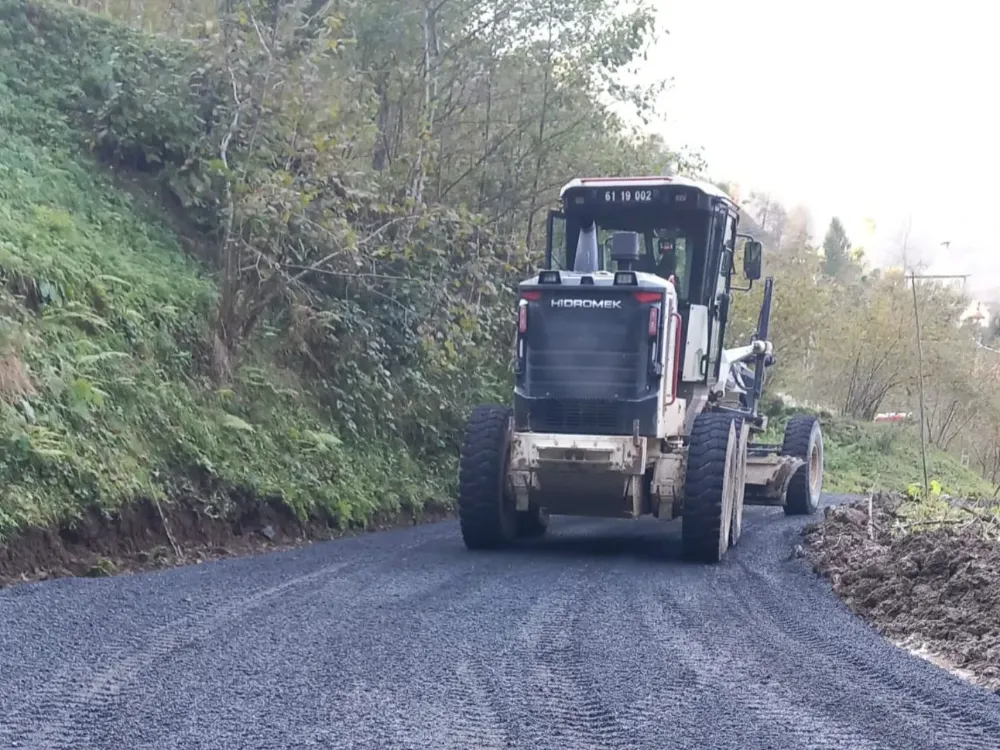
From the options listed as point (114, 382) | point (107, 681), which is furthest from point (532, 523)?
point (107, 681)

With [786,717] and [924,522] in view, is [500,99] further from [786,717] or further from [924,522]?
[786,717]

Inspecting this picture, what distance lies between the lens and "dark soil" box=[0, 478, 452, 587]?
26.0 feet

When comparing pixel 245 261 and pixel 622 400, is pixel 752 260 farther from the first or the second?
pixel 245 261

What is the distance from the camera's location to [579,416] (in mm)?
10000

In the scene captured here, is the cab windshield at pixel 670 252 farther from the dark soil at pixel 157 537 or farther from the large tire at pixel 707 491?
the dark soil at pixel 157 537

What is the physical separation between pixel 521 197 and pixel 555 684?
13329 mm

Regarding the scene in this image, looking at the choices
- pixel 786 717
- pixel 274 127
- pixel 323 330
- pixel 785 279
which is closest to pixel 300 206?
pixel 274 127

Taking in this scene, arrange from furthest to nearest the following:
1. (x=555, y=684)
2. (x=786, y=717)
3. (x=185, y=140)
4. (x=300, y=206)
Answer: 1. (x=185, y=140)
2. (x=300, y=206)
3. (x=555, y=684)
4. (x=786, y=717)

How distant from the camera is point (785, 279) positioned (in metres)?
30.1

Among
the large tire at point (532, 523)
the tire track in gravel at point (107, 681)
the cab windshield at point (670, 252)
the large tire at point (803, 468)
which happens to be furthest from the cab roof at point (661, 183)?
the tire track in gravel at point (107, 681)

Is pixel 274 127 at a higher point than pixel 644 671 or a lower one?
higher

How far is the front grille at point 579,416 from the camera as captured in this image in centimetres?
989

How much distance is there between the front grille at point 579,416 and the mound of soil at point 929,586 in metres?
2.05

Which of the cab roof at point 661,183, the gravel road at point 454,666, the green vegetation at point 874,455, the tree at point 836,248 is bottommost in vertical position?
the green vegetation at point 874,455
